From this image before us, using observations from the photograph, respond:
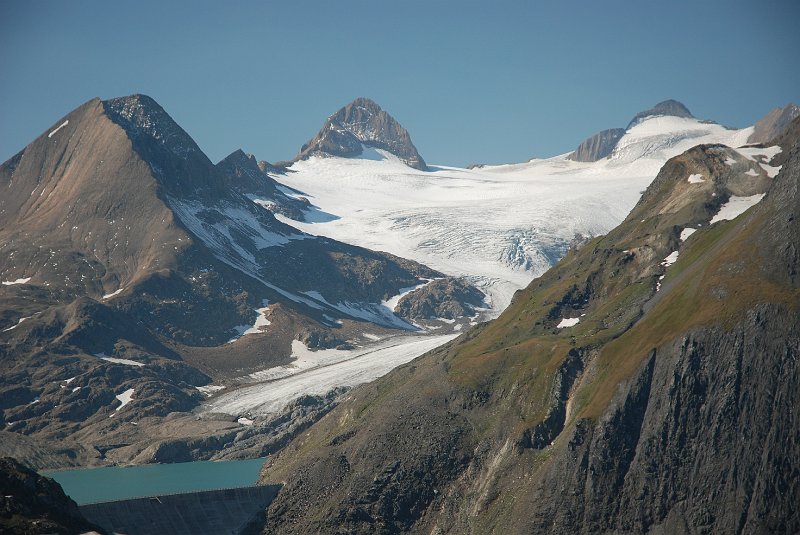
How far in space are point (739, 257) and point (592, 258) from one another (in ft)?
169

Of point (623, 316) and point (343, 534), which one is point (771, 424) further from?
point (343, 534)

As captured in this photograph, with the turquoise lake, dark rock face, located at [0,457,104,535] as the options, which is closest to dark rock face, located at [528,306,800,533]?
dark rock face, located at [0,457,104,535]

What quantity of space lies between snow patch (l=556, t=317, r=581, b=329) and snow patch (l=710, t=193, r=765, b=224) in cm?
2538

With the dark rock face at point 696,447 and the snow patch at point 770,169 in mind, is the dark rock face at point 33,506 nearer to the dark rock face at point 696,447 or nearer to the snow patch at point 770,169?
the dark rock face at point 696,447

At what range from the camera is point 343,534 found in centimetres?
12938

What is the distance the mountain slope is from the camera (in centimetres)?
11138

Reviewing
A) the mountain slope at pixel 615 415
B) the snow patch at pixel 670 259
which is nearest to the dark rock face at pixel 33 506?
the mountain slope at pixel 615 415

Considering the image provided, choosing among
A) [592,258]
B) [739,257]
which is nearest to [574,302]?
[592,258]

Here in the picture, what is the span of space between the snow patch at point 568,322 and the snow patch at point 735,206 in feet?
83.3

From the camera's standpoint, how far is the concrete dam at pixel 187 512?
418 feet

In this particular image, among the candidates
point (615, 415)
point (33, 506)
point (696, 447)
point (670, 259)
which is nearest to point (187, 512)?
point (33, 506)

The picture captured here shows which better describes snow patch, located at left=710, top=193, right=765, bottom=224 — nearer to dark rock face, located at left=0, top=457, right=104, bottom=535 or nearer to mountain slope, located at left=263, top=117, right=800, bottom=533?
mountain slope, located at left=263, top=117, right=800, bottom=533

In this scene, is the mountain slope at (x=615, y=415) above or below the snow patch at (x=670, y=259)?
below

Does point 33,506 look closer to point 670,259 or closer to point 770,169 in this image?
point 670,259
